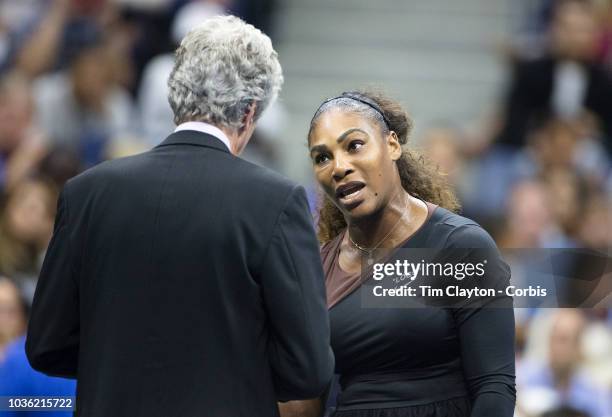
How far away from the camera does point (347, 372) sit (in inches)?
101

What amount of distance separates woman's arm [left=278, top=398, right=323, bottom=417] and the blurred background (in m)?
2.29

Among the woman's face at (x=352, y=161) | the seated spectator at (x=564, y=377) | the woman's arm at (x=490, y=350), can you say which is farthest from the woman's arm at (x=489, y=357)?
the seated spectator at (x=564, y=377)

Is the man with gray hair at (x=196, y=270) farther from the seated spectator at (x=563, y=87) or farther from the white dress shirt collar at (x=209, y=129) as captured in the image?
the seated spectator at (x=563, y=87)

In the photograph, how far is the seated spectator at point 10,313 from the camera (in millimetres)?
3834

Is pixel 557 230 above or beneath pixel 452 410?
above

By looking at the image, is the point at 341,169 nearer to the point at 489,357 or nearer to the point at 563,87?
the point at 489,357

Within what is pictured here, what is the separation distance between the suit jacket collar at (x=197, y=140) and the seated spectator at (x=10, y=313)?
5.54ft

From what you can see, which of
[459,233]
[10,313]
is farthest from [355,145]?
[10,313]

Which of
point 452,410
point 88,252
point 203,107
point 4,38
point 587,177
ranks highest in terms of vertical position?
point 4,38

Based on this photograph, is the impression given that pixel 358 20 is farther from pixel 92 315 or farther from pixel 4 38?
pixel 92 315

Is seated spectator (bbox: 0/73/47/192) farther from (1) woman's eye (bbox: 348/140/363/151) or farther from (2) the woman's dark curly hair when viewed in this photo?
(1) woman's eye (bbox: 348/140/363/151)

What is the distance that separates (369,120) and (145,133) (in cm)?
402

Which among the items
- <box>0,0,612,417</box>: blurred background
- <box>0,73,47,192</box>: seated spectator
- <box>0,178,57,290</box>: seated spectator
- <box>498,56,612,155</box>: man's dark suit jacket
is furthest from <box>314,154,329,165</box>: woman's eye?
<box>498,56,612,155</box>: man's dark suit jacket

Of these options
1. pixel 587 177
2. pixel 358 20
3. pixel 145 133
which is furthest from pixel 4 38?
pixel 587 177
